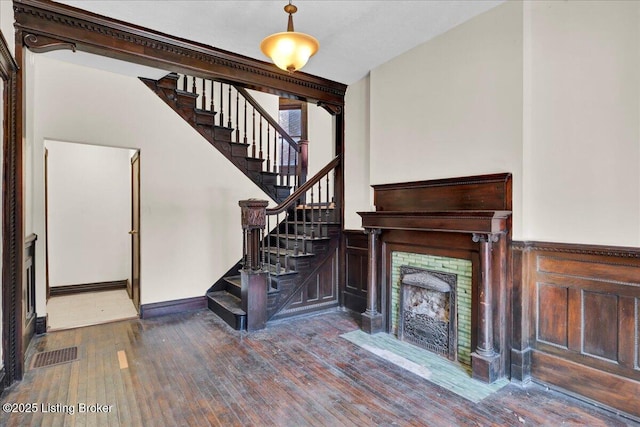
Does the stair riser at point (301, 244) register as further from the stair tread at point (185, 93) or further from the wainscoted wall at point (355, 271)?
the stair tread at point (185, 93)

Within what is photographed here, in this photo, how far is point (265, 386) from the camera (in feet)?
8.56

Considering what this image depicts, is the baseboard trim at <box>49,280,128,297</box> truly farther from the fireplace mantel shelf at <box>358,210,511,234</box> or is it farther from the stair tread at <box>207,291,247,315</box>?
the fireplace mantel shelf at <box>358,210,511,234</box>

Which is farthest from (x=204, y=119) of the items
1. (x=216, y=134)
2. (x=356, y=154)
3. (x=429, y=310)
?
(x=429, y=310)

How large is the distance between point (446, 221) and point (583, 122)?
1.18 m

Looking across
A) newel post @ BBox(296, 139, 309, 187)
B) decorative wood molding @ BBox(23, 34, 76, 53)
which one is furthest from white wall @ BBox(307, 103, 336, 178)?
decorative wood molding @ BBox(23, 34, 76, 53)

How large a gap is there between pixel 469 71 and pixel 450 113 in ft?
1.25

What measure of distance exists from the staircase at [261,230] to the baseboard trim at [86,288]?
2110 mm

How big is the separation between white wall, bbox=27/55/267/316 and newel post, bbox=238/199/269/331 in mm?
1067

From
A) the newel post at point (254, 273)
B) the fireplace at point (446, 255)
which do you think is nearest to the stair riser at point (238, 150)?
the newel post at point (254, 273)

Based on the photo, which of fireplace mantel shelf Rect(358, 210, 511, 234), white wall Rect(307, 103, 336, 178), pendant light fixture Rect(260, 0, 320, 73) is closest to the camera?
pendant light fixture Rect(260, 0, 320, 73)

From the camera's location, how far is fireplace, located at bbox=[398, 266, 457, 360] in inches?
122

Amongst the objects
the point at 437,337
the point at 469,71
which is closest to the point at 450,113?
the point at 469,71

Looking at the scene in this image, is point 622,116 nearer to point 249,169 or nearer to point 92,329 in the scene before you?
point 249,169

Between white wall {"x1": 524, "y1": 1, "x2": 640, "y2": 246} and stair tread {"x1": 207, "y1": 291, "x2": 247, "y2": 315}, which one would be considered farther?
stair tread {"x1": 207, "y1": 291, "x2": 247, "y2": 315}
